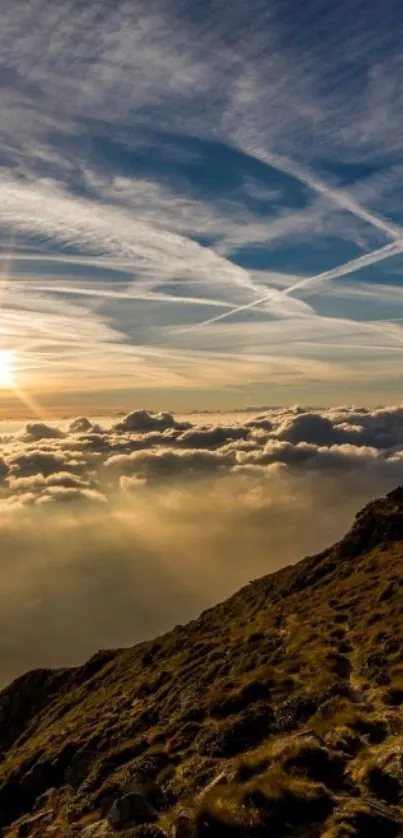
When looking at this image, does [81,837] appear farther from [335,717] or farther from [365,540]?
[365,540]

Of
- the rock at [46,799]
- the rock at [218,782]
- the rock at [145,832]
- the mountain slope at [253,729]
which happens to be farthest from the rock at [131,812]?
the rock at [46,799]

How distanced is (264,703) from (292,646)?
71.6 ft

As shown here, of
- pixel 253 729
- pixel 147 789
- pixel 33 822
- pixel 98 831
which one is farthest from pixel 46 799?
pixel 253 729

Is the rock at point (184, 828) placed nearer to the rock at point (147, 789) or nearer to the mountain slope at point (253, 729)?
the mountain slope at point (253, 729)

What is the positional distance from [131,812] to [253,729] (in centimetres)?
1429

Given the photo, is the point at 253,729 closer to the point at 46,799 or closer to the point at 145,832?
the point at 145,832

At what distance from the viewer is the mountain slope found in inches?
1389

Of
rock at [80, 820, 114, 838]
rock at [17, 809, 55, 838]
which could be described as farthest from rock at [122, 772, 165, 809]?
rock at [17, 809, 55, 838]

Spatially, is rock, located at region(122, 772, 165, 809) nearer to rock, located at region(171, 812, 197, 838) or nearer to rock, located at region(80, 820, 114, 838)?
rock, located at region(80, 820, 114, 838)

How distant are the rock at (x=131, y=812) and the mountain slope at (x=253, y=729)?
0.46 m

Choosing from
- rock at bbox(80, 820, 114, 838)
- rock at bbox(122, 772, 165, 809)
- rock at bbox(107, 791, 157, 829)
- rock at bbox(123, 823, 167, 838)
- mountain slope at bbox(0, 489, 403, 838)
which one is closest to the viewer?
mountain slope at bbox(0, 489, 403, 838)

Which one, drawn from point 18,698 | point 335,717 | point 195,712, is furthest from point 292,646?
point 18,698

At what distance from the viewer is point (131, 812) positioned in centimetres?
4006

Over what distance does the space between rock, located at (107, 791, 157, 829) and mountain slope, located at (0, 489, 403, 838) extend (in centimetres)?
46
